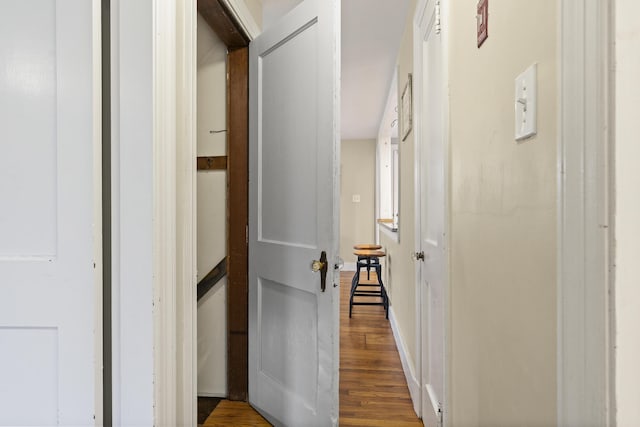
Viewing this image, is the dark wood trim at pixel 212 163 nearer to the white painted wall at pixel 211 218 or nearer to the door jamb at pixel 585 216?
the white painted wall at pixel 211 218

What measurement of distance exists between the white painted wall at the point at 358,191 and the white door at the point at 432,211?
4.59 m

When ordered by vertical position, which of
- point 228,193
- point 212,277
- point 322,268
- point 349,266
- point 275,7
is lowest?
point 349,266

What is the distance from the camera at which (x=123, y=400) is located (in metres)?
1.00

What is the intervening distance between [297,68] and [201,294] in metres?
1.30

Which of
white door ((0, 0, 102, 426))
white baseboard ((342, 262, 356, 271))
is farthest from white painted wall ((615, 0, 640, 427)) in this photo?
white baseboard ((342, 262, 356, 271))

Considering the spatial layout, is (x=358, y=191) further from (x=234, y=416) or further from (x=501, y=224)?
(x=501, y=224)

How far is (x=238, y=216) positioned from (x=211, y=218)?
0.19m

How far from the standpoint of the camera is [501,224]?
0.82m

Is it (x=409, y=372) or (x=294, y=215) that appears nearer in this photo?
(x=294, y=215)

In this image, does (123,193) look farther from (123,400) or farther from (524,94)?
(524,94)

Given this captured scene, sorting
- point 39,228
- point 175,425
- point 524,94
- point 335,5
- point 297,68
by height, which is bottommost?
point 175,425

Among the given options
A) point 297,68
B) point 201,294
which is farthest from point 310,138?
point 201,294

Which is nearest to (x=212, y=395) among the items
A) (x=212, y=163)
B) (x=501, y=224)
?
(x=212, y=163)

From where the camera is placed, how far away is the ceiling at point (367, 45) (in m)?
2.22
